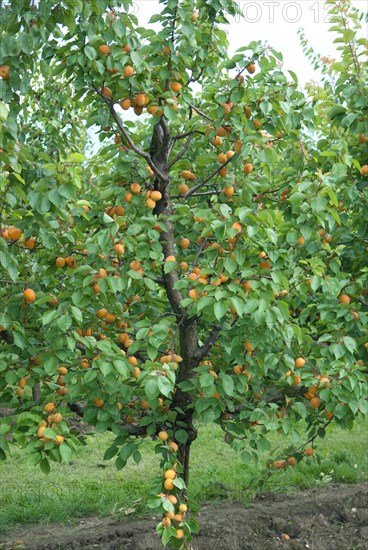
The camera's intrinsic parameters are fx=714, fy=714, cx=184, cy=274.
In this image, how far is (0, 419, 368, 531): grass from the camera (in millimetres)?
4844

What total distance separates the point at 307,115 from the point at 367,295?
109 cm

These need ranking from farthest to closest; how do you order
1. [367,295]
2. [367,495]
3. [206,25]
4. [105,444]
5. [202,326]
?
[105,444]
[367,495]
[202,326]
[367,295]
[206,25]

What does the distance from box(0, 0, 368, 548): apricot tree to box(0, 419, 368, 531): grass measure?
4.49 ft

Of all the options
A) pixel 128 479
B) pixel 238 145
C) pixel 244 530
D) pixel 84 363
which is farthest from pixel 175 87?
pixel 128 479

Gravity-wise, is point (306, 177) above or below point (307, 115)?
below

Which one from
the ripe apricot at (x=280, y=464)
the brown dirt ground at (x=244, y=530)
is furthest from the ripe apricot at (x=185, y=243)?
the brown dirt ground at (x=244, y=530)

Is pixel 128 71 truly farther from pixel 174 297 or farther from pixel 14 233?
pixel 174 297

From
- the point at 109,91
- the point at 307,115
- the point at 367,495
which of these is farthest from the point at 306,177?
the point at 367,495

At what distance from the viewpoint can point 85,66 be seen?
3.28 m

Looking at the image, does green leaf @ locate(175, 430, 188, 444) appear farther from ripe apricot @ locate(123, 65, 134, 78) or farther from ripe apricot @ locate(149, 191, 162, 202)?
ripe apricot @ locate(123, 65, 134, 78)

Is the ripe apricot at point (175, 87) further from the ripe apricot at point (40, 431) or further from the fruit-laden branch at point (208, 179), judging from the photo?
the ripe apricot at point (40, 431)

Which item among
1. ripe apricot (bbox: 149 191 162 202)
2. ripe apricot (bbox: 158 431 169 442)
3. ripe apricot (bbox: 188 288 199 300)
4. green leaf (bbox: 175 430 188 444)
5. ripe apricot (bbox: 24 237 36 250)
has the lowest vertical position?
green leaf (bbox: 175 430 188 444)

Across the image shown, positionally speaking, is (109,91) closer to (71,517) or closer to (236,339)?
(236,339)

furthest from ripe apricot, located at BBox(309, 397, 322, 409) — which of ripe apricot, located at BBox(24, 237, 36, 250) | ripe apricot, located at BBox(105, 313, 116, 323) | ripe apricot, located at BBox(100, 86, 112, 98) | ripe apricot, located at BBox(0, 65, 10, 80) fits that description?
ripe apricot, located at BBox(0, 65, 10, 80)
